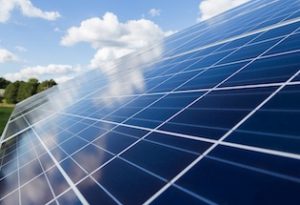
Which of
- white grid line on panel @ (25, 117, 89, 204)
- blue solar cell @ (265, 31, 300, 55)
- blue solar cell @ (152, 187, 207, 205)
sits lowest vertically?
white grid line on panel @ (25, 117, 89, 204)

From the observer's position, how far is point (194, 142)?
Result: 443 cm

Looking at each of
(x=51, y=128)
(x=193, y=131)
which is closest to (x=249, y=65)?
(x=193, y=131)

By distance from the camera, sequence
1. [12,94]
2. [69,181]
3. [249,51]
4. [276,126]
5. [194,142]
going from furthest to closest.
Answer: [12,94] < [249,51] < [69,181] < [194,142] < [276,126]

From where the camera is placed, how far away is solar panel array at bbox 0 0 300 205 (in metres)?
3.19

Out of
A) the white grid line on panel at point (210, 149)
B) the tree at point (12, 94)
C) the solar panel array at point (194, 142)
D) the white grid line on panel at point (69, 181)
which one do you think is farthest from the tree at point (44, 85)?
the white grid line on panel at point (210, 149)

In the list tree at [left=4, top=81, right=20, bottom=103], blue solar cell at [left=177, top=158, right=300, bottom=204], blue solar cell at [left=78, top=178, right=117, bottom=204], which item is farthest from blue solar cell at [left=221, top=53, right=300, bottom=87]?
tree at [left=4, top=81, right=20, bottom=103]

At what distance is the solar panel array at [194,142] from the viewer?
319cm

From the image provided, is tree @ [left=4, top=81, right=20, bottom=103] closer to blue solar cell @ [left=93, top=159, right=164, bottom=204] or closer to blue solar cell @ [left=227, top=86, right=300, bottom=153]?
blue solar cell @ [left=93, top=159, right=164, bottom=204]

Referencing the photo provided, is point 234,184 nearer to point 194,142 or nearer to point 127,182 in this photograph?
point 194,142

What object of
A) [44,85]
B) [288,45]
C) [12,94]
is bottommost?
[44,85]

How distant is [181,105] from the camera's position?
6324 millimetres

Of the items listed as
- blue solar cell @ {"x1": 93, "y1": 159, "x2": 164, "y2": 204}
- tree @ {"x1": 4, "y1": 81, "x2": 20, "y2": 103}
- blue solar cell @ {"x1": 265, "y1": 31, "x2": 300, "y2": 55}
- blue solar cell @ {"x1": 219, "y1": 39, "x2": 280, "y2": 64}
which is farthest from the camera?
tree @ {"x1": 4, "y1": 81, "x2": 20, "y2": 103}

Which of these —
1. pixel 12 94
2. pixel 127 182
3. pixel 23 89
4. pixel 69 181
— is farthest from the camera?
pixel 12 94

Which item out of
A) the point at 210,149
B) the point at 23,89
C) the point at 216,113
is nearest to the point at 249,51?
the point at 216,113
